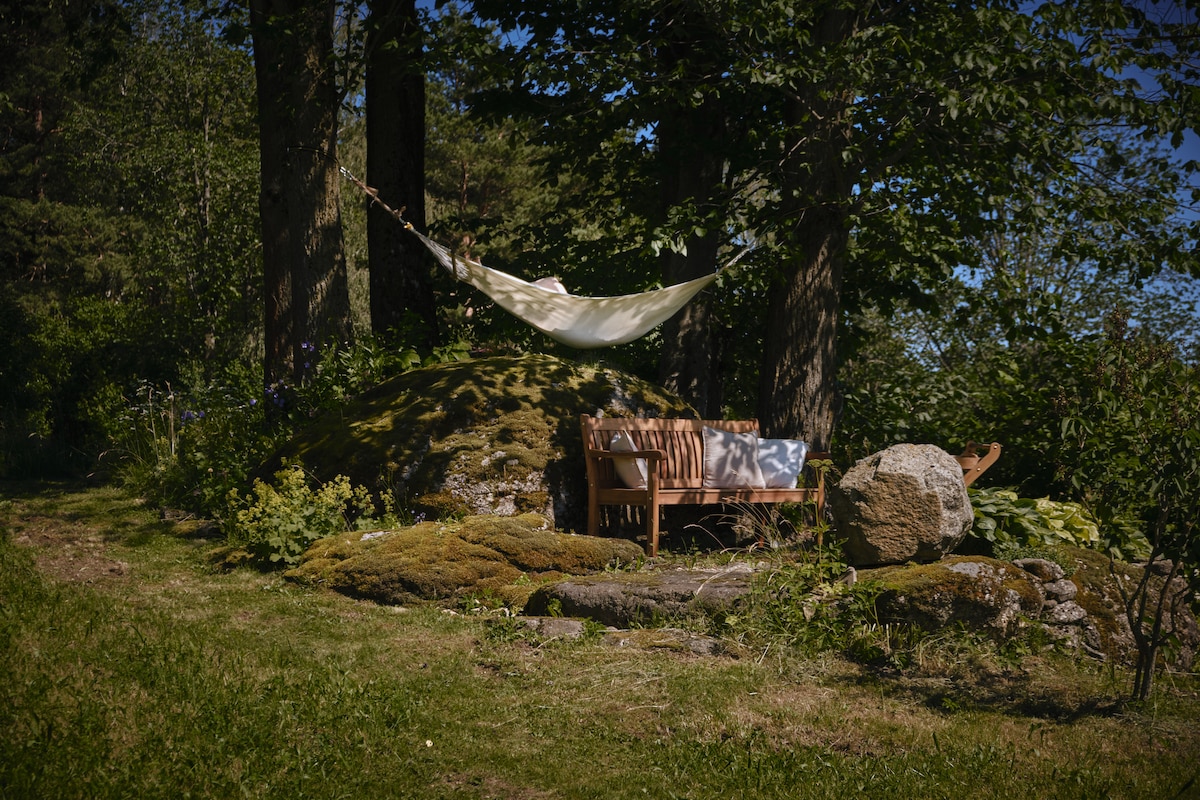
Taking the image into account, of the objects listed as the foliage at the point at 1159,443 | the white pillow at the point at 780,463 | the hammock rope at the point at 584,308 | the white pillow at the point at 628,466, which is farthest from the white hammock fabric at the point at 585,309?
the foliage at the point at 1159,443

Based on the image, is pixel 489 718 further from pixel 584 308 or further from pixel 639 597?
pixel 584 308

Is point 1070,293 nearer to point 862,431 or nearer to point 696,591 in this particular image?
point 862,431

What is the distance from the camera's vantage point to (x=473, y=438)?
6.42m

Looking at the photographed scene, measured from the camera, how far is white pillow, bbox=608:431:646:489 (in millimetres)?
6285

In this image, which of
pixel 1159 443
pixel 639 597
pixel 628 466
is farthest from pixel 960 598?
pixel 628 466

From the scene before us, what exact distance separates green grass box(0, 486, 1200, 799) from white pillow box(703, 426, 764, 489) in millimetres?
2218

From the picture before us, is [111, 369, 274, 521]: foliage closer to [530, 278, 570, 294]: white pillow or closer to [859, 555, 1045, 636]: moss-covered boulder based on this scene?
[530, 278, 570, 294]: white pillow

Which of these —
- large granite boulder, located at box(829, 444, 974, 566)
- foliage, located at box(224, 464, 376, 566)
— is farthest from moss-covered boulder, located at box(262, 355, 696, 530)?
large granite boulder, located at box(829, 444, 974, 566)

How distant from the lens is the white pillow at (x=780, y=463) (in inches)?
256

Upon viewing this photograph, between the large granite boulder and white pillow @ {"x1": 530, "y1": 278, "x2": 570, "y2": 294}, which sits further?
white pillow @ {"x1": 530, "y1": 278, "x2": 570, "y2": 294}

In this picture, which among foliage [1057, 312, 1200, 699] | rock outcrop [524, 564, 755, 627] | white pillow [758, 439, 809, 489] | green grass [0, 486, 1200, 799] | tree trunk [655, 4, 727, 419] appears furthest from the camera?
tree trunk [655, 4, 727, 419]

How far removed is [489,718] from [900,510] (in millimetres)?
2515

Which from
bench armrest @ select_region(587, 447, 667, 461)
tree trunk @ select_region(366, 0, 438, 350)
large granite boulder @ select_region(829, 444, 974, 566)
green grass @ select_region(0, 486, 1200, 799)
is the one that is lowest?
green grass @ select_region(0, 486, 1200, 799)

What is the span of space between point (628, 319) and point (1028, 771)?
4.52 meters
